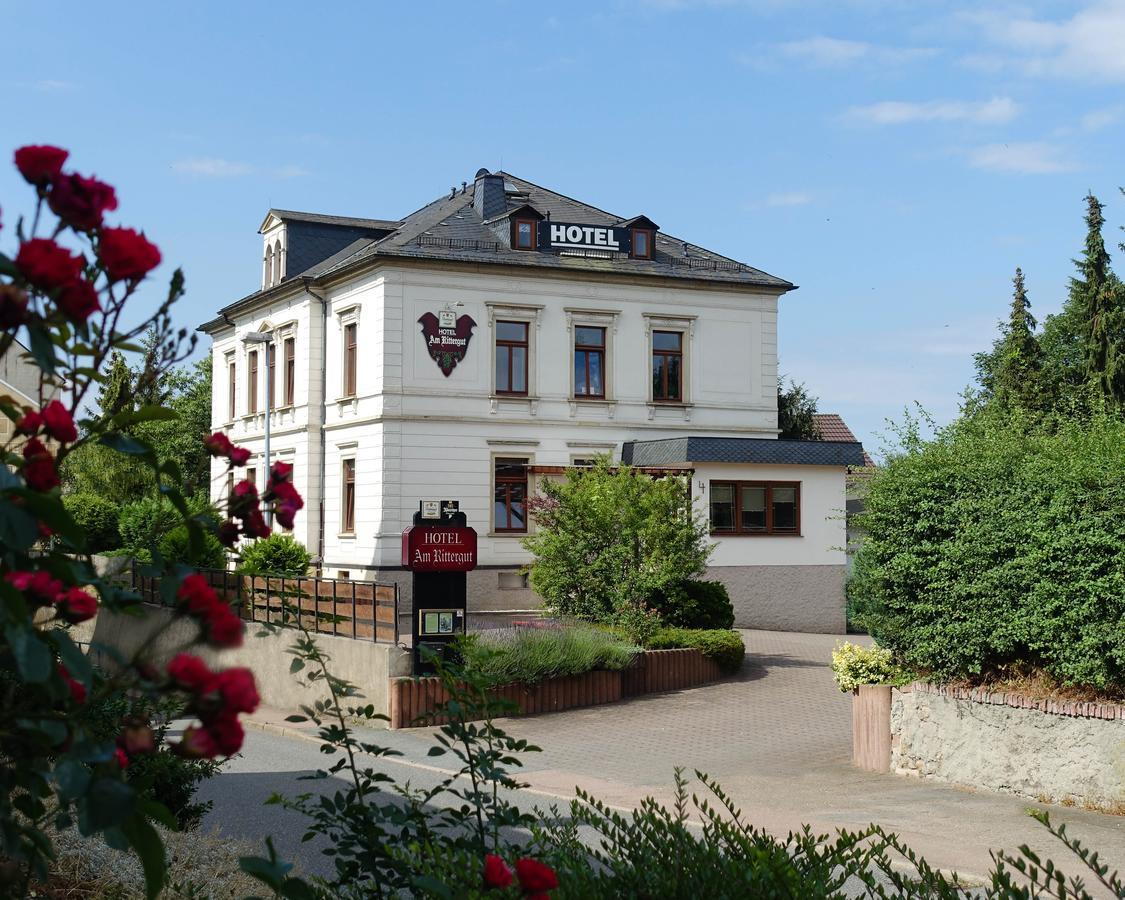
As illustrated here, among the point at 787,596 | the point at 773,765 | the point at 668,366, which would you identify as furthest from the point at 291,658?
the point at 668,366

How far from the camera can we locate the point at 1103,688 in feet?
38.3

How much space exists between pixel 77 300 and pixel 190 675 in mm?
795

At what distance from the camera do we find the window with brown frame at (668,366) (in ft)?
117

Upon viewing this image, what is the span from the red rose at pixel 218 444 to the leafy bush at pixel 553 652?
14741mm

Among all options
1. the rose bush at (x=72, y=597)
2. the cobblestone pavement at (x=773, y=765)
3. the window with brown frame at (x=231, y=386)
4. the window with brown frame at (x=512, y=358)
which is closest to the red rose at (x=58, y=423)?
the rose bush at (x=72, y=597)

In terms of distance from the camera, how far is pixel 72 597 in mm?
2643

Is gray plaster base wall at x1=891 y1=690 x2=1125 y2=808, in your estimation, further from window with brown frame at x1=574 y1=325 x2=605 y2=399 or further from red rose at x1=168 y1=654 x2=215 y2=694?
window with brown frame at x1=574 y1=325 x2=605 y2=399

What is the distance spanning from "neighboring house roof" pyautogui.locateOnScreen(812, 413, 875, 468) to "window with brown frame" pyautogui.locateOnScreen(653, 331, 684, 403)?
656 inches

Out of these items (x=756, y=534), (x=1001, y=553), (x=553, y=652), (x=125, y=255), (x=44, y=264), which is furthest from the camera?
(x=756, y=534)

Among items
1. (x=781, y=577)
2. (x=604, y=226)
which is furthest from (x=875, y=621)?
(x=604, y=226)

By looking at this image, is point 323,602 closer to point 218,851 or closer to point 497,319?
point 218,851

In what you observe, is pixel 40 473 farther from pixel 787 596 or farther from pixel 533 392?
pixel 787 596

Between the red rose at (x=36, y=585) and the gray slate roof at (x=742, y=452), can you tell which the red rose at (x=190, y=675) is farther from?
the gray slate roof at (x=742, y=452)

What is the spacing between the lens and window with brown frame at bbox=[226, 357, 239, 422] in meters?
43.5
